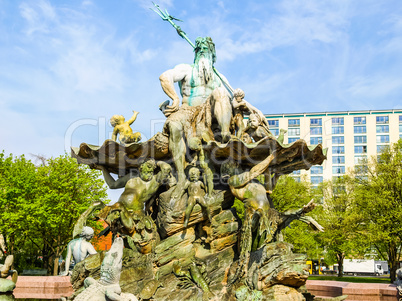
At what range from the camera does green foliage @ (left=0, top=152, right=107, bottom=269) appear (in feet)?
87.5

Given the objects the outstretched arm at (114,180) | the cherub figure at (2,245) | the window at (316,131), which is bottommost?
the cherub figure at (2,245)

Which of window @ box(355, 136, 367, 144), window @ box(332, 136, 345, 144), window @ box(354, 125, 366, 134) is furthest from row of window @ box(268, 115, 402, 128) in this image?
window @ box(355, 136, 367, 144)

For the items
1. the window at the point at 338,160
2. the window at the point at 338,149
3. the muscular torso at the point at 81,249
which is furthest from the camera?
the window at the point at 338,149

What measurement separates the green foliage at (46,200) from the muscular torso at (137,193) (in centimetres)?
1690

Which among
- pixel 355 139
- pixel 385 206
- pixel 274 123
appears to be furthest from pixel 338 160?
pixel 385 206

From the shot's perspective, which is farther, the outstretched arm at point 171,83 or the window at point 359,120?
the window at point 359,120

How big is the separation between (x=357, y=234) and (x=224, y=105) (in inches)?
781

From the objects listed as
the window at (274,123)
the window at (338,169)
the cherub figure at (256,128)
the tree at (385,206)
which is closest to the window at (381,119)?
the window at (338,169)

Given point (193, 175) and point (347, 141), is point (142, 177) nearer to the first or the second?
point (193, 175)

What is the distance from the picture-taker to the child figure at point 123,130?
11500 mm

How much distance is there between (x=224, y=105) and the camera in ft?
36.7

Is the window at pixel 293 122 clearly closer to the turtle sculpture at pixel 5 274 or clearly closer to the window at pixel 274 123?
the window at pixel 274 123

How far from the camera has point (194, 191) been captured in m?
10.7

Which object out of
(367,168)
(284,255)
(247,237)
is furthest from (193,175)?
(367,168)
